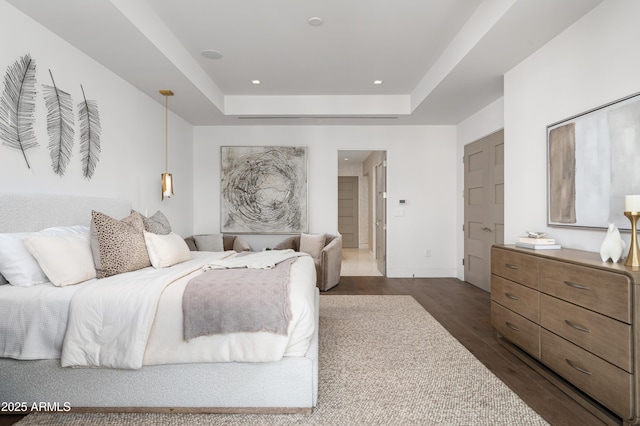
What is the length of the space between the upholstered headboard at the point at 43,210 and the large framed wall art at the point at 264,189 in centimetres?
237

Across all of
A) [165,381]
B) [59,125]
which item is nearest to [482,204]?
[165,381]

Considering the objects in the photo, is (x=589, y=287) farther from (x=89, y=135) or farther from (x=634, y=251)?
(x=89, y=135)

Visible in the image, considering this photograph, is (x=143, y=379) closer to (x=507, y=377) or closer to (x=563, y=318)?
(x=507, y=377)

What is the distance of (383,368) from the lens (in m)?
2.31

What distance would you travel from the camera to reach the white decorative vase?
1.86 m

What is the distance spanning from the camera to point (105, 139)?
319 centimetres

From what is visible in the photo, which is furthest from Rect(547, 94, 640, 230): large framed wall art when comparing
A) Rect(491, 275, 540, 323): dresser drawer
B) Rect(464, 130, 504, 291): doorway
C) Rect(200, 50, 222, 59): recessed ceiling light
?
Rect(200, 50, 222, 59): recessed ceiling light

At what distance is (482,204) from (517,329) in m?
2.43

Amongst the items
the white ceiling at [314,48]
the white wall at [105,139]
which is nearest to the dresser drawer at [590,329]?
the white ceiling at [314,48]

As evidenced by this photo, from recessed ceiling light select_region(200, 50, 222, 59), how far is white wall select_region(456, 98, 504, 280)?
3372 millimetres

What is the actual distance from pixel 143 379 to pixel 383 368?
1504 millimetres

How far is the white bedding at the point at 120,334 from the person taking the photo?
1.75 m

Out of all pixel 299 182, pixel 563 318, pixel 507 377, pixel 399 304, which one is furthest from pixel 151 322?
pixel 299 182

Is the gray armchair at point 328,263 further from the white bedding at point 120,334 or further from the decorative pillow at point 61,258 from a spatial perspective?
the decorative pillow at point 61,258
